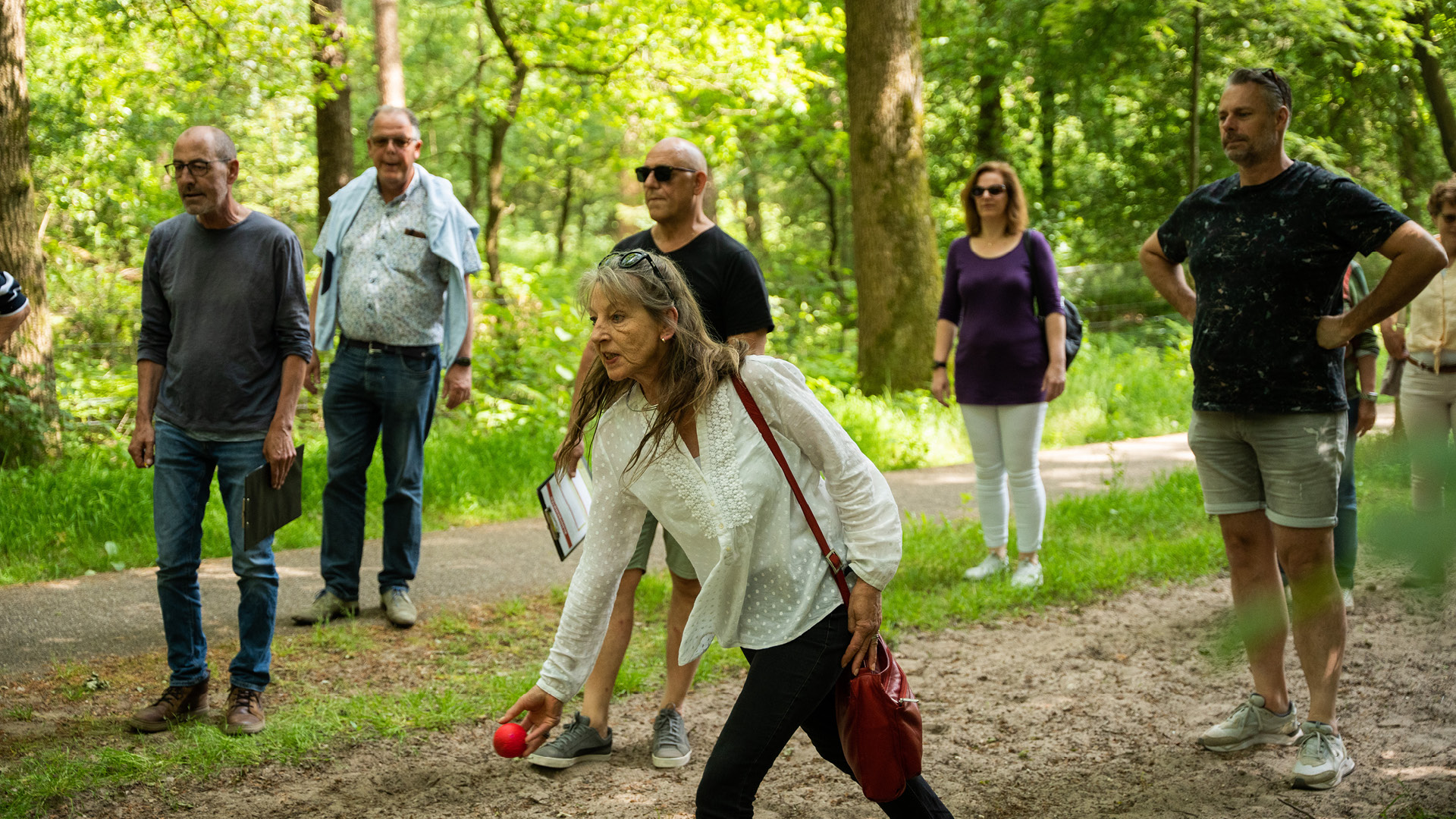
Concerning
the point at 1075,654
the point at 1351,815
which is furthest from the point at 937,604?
the point at 1351,815

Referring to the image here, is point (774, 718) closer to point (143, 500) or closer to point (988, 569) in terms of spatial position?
point (988, 569)

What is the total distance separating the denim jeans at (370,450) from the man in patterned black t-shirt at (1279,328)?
3.58m

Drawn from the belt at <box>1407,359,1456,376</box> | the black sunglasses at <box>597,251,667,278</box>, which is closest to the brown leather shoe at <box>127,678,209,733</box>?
the black sunglasses at <box>597,251,667,278</box>

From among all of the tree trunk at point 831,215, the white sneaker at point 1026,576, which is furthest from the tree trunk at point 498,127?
the white sneaker at point 1026,576

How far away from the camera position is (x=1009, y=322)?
605cm

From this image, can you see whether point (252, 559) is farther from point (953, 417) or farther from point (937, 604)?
point (953, 417)

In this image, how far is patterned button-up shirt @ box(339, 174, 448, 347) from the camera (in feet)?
18.0

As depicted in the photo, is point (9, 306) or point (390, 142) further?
point (390, 142)

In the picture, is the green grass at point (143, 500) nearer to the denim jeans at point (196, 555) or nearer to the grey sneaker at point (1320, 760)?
the denim jeans at point (196, 555)

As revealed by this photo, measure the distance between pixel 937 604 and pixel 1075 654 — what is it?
0.83 metres

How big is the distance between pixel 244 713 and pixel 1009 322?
4.10 m

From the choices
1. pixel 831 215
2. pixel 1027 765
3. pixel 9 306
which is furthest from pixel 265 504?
pixel 831 215

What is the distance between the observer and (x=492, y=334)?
38.7ft

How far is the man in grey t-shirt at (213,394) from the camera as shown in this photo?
14.1 ft
